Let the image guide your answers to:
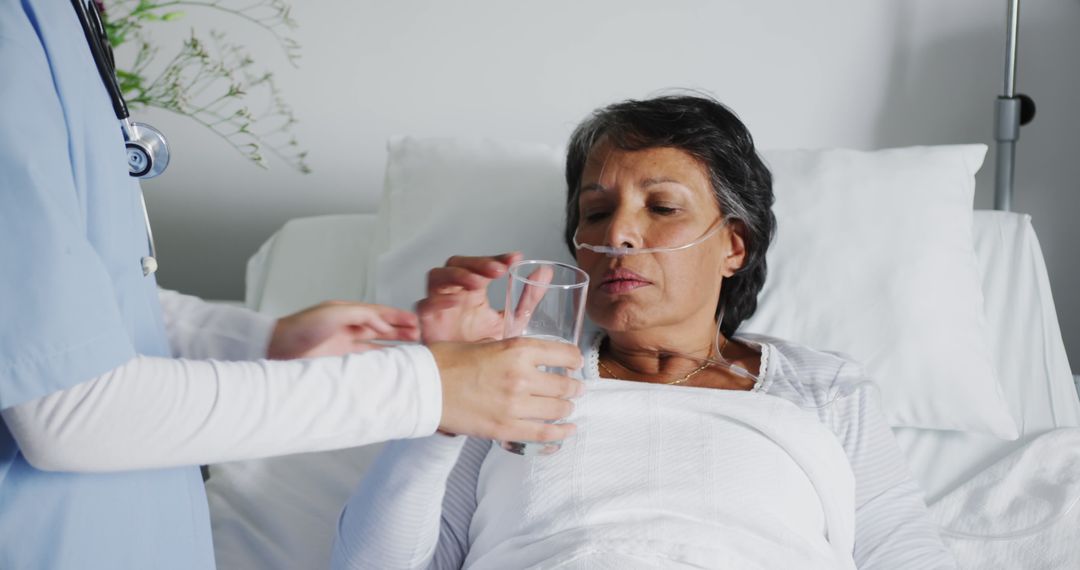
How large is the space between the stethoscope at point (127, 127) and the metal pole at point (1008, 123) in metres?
1.80

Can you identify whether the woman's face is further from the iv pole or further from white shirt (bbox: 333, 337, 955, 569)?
the iv pole

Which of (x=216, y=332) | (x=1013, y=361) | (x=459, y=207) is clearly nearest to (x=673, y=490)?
(x=216, y=332)

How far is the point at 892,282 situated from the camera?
1860mm

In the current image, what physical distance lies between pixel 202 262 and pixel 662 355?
1409 mm

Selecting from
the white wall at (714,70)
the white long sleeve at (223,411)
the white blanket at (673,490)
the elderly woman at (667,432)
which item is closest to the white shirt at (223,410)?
the white long sleeve at (223,411)

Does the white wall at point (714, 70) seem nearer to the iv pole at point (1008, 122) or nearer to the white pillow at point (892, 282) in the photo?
the iv pole at point (1008, 122)

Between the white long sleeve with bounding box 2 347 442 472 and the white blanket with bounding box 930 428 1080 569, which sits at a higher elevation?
the white long sleeve with bounding box 2 347 442 472

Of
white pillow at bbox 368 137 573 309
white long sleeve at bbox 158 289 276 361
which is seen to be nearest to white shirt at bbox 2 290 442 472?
white long sleeve at bbox 158 289 276 361

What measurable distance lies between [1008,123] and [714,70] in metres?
0.66

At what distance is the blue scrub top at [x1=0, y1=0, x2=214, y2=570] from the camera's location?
71cm

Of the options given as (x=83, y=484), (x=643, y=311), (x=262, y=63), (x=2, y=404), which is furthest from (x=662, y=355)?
(x=262, y=63)

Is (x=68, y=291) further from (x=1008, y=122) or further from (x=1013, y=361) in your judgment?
(x=1008, y=122)

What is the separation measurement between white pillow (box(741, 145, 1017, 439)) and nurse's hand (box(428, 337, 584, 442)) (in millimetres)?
1032

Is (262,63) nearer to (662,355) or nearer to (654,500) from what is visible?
(662,355)
